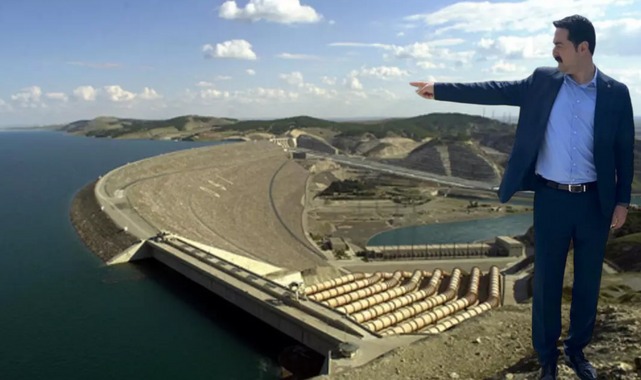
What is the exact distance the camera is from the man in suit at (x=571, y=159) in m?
4.31

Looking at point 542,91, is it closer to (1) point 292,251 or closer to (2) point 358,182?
(1) point 292,251

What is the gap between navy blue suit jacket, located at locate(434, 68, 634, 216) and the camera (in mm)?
4293

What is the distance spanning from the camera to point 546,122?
4488 millimetres

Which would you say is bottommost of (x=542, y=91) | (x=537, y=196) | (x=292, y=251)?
(x=292, y=251)

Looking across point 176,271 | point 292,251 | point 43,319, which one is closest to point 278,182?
point 292,251

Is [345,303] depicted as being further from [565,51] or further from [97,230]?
[97,230]

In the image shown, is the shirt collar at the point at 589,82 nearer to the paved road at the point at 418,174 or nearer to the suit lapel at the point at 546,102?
the suit lapel at the point at 546,102

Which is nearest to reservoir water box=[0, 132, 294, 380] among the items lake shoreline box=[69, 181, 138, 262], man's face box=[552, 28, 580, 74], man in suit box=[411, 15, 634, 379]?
lake shoreline box=[69, 181, 138, 262]

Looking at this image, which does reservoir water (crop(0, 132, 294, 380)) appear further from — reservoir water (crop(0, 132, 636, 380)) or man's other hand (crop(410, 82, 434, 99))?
man's other hand (crop(410, 82, 434, 99))

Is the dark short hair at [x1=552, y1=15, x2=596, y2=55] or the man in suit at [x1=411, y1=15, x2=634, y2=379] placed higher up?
the dark short hair at [x1=552, y1=15, x2=596, y2=55]

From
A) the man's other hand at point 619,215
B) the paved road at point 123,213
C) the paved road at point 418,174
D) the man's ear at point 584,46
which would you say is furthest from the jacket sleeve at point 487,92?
the paved road at point 418,174

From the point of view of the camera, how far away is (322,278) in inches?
1259

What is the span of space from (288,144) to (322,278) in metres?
99.7

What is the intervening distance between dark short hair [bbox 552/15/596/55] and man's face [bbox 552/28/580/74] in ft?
0.10
